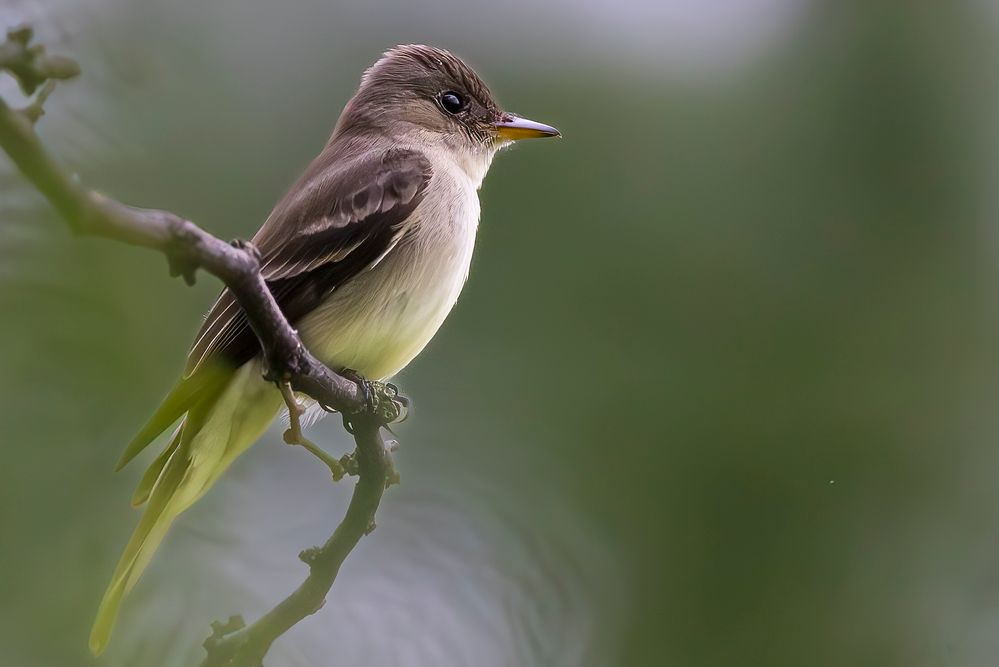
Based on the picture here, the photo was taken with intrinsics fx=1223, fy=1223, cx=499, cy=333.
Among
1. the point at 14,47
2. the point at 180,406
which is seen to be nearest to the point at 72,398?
the point at 14,47

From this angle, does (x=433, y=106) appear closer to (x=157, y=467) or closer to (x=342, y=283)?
(x=342, y=283)

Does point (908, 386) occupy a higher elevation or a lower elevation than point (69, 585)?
higher

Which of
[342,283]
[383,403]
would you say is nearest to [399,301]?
[342,283]

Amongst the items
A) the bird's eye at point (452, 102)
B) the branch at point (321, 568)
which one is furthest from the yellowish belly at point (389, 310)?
the bird's eye at point (452, 102)

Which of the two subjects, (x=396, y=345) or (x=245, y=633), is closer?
(x=245, y=633)

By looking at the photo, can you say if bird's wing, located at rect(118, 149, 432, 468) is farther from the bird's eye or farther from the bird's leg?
the bird's eye

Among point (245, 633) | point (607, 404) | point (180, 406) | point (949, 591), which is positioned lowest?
point (245, 633)

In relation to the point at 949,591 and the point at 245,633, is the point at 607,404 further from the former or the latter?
the point at 245,633

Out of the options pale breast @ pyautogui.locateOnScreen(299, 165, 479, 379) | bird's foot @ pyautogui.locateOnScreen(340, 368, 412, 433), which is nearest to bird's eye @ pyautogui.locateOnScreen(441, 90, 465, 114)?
pale breast @ pyautogui.locateOnScreen(299, 165, 479, 379)

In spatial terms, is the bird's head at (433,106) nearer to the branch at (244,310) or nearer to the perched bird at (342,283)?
the perched bird at (342,283)
